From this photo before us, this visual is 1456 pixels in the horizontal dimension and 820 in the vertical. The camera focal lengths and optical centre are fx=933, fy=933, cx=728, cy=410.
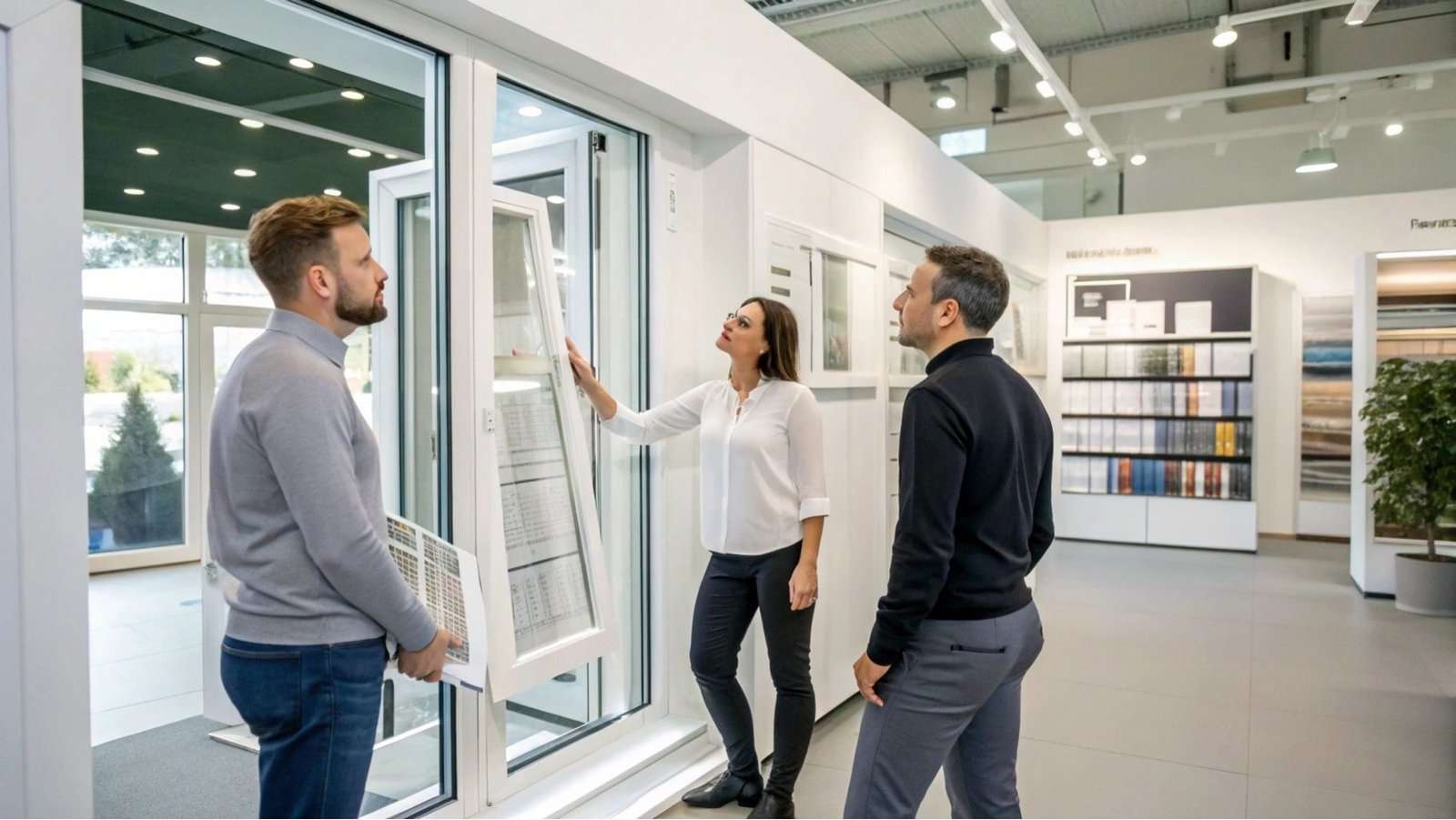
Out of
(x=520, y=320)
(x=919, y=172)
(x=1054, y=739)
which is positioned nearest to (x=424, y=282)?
(x=520, y=320)

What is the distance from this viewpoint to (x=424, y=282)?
289 cm

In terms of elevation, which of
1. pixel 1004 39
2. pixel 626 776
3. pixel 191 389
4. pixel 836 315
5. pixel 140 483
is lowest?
pixel 626 776

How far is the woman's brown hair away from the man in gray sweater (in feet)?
5.43

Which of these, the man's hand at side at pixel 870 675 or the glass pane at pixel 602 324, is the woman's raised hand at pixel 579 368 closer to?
the glass pane at pixel 602 324

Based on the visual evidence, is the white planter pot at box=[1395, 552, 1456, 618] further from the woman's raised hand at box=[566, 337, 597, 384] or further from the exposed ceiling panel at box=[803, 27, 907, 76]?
the exposed ceiling panel at box=[803, 27, 907, 76]

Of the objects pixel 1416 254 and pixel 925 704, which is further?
pixel 1416 254

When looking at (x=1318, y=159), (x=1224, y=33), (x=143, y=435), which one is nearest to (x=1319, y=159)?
(x=1318, y=159)

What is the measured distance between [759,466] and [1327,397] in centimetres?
795

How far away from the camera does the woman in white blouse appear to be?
3.05 metres

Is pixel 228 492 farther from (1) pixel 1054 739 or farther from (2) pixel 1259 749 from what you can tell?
(2) pixel 1259 749

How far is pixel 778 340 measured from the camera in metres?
3.15

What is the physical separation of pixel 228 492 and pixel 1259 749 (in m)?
3.87

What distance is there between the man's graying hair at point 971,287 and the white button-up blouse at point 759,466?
1103 mm

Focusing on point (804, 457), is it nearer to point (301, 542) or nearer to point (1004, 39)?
point (301, 542)
